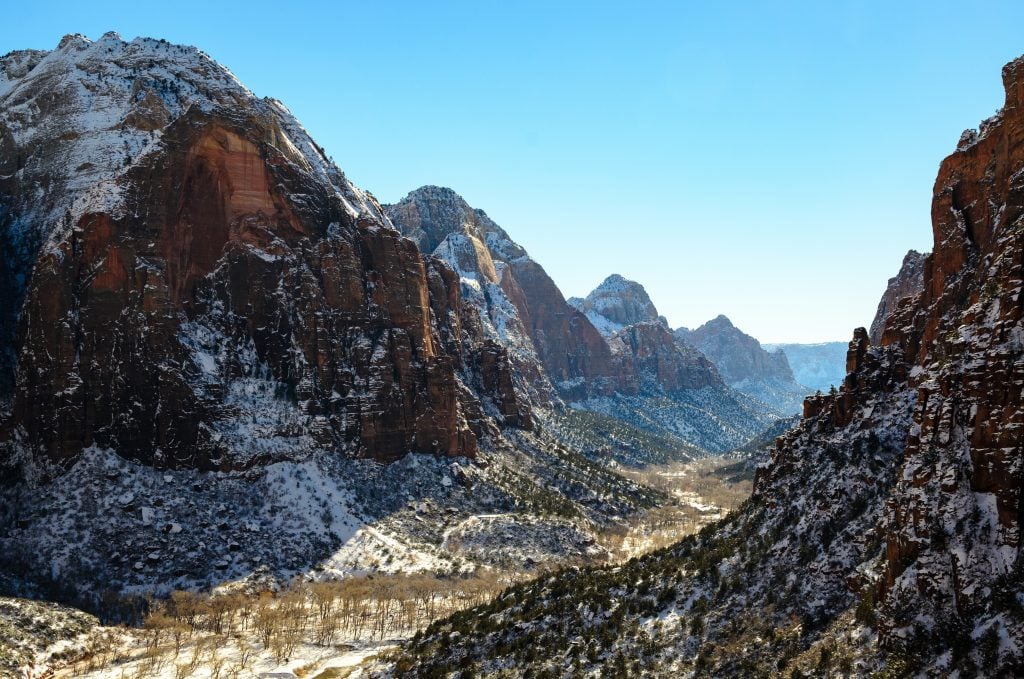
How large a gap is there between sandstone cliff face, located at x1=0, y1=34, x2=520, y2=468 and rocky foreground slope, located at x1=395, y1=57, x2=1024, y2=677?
70885mm

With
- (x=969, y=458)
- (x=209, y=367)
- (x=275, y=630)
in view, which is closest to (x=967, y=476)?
(x=969, y=458)

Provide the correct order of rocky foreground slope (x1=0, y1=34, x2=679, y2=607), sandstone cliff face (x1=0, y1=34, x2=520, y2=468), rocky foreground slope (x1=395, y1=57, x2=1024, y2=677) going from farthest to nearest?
sandstone cliff face (x1=0, y1=34, x2=520, y2=468) < rocky foreground slope (x1=0, y1=34, x2=679, y2=607) < rocky foreground slope (x1=395, y1=57, x2=1024, y2=677)

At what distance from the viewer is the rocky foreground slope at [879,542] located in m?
34.4

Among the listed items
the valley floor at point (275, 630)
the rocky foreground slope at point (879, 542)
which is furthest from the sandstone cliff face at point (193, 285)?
the rocky foreground slope at point (879, 542)

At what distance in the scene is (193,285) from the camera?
432ft

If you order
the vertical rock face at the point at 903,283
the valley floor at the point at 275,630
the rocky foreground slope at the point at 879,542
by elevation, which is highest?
the vertical rock face at the point at 903,283

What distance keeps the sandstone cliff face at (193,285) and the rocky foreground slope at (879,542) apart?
70885 mm

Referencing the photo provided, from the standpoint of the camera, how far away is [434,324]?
578 ft

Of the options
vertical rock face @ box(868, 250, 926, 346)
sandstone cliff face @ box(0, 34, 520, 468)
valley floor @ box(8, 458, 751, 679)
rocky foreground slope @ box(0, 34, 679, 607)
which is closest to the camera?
valley floor @ box(8, 458, 751, 679)

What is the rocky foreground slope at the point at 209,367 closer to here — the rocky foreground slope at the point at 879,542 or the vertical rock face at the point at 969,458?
the rocky foreground slope at the point at 879,542

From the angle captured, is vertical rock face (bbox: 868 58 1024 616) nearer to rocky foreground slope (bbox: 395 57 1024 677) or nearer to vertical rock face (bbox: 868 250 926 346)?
rocky foreground slope (bbox: 395 57 1024 677)

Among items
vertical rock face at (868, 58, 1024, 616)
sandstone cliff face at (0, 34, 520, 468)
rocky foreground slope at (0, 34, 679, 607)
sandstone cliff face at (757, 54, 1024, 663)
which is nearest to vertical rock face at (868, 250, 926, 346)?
rocky foreground slope at (0, 34, 679, 607)

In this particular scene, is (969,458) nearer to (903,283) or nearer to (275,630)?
(275,630)

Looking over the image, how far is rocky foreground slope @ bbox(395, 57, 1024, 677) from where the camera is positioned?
113ft
